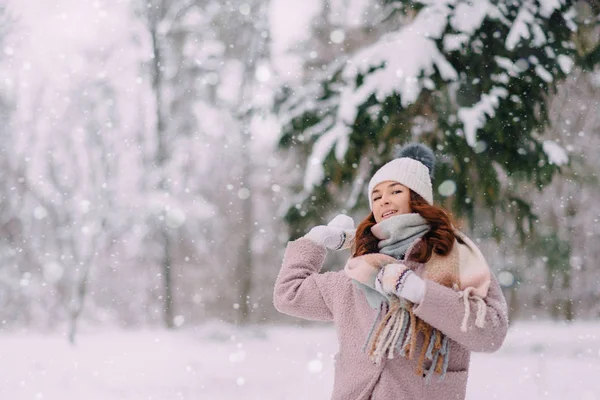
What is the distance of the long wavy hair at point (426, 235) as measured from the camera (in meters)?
2.00

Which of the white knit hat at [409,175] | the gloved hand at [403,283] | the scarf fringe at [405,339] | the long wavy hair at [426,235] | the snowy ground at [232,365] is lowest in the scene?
the snowy ground at [232,365]

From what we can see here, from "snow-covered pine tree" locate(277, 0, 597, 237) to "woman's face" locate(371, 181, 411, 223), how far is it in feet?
10.8

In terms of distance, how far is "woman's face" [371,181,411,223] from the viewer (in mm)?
2174

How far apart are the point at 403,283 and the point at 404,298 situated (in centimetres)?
12

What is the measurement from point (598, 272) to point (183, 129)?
33.5 feet

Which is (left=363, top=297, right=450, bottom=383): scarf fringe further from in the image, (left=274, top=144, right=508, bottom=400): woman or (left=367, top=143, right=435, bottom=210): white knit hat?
(left=367, top=143, right=435, bottom=210): white knit hat

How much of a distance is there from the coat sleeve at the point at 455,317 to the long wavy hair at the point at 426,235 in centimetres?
20

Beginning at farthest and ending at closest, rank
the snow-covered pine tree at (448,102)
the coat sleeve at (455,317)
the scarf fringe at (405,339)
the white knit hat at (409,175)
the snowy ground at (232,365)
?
the snowy ground at (232,365) < the snow-covered pine tree at (448,102) < the white knit hat at (409,175) < the scarf fringe at (405,339) < the coat sleeve at (455,317)

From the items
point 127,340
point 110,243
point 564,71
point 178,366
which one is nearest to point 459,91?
point 564,71

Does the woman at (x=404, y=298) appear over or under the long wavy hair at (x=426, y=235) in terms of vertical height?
under

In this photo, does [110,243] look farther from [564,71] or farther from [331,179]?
[564,71]

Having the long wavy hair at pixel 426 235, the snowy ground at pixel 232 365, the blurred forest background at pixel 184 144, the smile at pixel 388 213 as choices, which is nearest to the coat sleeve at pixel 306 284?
the long wavy hair at pixel 426 235

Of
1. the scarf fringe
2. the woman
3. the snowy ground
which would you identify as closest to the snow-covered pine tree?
the snowy ground

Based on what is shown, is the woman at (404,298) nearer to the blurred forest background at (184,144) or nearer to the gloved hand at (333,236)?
the gloved hand at (333,236)
